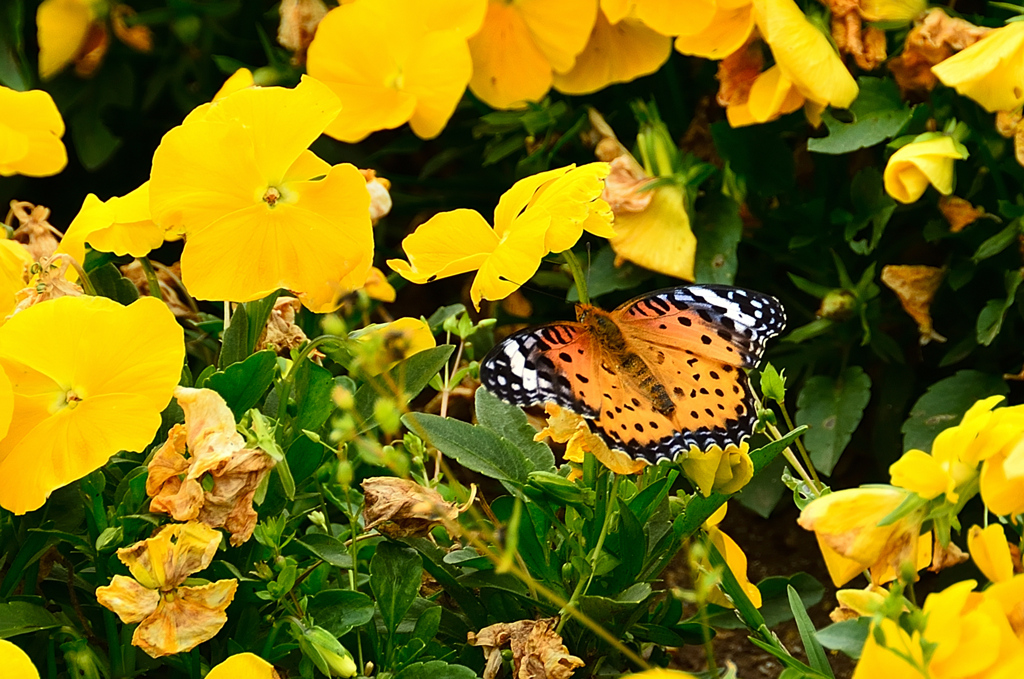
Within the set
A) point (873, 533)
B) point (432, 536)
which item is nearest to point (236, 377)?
point (432, 536)

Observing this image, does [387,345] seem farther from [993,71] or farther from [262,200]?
[993,71]

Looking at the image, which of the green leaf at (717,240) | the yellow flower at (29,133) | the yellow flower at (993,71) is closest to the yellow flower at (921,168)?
the yellow flower at (993,71)

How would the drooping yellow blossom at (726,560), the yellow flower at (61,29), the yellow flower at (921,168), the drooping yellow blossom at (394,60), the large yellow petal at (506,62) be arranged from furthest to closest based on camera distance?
the yellow flower at (61,29) → the large yellow petal at (506,62) → the drooping yellow blossom at (394,60) → the yellow flower at (921,168) → the drooping yellow blossom at (726,560)

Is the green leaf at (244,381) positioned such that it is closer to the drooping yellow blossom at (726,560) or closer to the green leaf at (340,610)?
the green leaf at (340,610)

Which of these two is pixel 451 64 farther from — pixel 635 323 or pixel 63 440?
pixel 63 440

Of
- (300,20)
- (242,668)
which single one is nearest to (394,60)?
(300,20)
